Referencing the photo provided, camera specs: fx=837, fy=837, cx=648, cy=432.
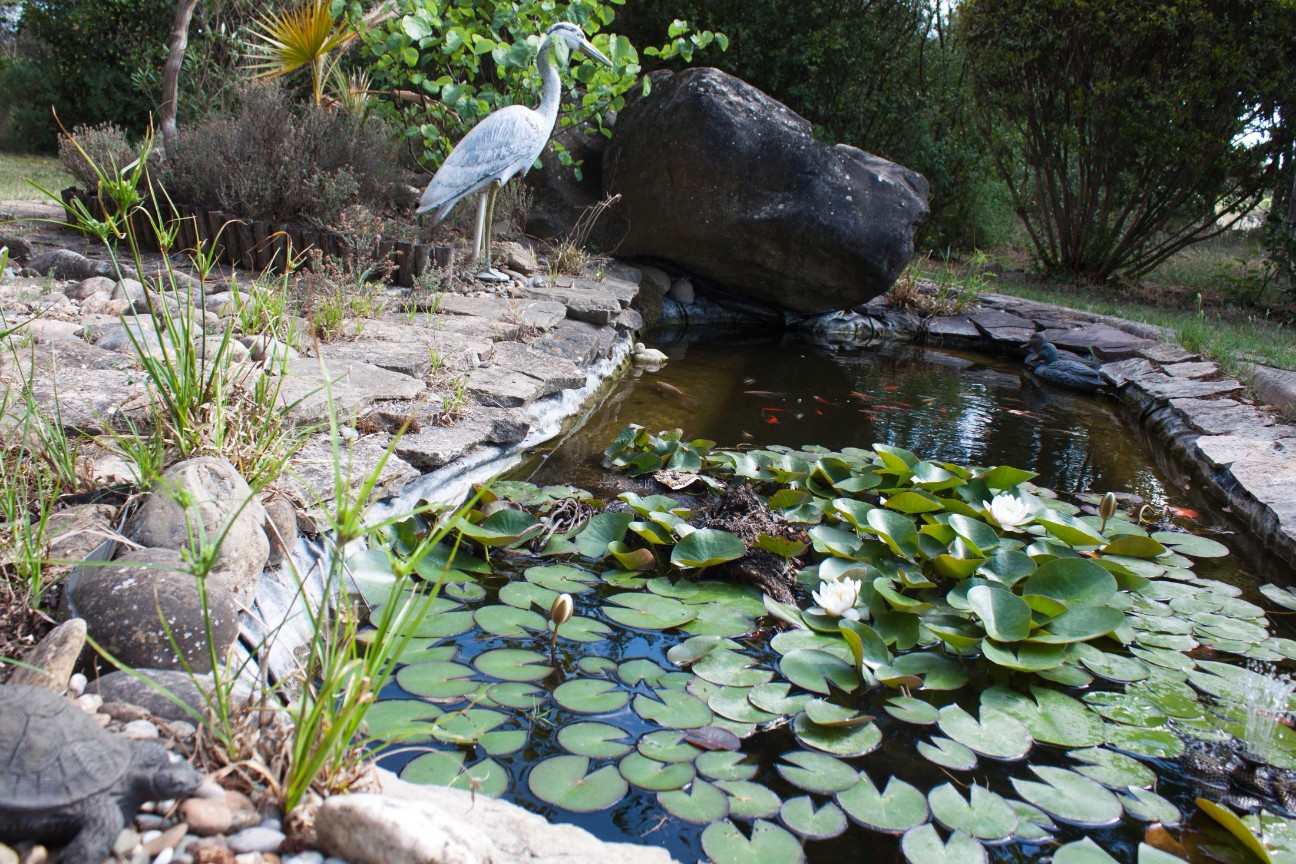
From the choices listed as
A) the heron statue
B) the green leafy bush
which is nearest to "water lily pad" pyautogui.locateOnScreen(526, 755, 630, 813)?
the heron statue

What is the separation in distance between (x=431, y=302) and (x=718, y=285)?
9.71ft

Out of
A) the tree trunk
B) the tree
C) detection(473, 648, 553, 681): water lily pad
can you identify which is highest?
the tree

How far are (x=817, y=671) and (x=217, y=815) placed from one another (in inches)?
47.2

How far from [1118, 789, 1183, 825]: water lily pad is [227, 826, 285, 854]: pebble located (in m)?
→ 1.43

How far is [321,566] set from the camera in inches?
79.3

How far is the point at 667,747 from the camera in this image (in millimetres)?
1589

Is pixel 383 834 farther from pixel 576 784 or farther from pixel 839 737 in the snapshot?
pixel 839 737

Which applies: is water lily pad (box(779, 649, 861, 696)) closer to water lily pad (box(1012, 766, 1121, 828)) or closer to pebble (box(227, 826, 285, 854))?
water lily pad (box(1012, 766, 1121, 828))

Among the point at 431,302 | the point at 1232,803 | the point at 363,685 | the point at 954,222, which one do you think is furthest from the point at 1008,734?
the point at 954,222

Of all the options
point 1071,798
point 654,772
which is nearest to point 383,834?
point 654,772

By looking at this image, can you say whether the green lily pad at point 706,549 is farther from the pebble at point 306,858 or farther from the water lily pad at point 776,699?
the pebble at point 306,858

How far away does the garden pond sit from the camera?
1.46m

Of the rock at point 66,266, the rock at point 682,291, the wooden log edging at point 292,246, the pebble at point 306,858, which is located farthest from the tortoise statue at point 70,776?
the rock at point 682,291

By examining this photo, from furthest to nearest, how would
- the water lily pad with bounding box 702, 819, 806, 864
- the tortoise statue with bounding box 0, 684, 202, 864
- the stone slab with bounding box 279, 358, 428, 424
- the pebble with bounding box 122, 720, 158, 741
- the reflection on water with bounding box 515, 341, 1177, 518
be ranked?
the reflection on water with bounding box 515, 341, 1177, 518 → the stone slab with bounding box 279, 358, 428, 424 → the water lily pad with bounding box 702, 819, 806, 864 → the pebble with bounding box 122, 720, 158, 741 → the tortoise statue with bounding box 0, 684, 202, 864
